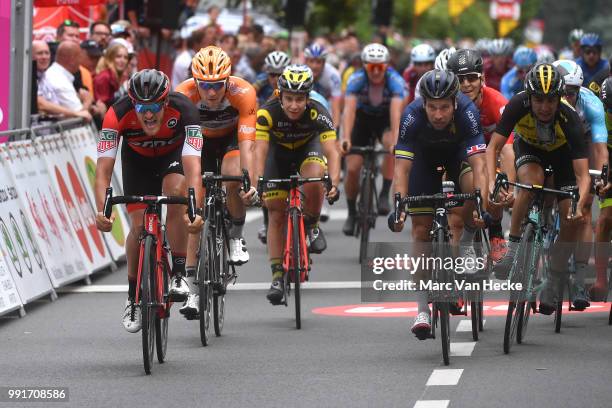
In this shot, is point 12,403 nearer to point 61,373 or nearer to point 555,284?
point 61,373

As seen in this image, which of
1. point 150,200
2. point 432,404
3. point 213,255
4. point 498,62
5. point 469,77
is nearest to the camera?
point 432,404

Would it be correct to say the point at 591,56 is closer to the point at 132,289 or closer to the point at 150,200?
the point at 132,289

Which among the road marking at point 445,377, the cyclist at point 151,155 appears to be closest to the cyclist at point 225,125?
the cyclist at point 151,155

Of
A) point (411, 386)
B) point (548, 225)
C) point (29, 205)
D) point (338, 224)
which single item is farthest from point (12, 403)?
point (338, 224)

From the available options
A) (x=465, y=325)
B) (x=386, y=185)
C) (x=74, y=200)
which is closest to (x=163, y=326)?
(x=465, y=325)

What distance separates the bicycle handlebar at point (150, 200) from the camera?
398 inches

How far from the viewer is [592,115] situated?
11820mm

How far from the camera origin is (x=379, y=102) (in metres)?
17.8

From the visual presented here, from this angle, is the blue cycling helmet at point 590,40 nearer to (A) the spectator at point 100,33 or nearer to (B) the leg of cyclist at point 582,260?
(A) the spectator at point 100,33

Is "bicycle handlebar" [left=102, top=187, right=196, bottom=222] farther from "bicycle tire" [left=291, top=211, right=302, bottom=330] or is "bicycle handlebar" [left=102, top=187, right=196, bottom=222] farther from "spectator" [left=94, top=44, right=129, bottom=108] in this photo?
"spectator" [left=94, top=44, right=129, bottom=108]

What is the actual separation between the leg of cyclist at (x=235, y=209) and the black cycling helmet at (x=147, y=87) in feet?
7.89

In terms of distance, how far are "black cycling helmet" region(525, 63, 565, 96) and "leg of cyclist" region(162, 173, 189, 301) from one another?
249 cm

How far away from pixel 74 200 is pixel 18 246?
2.33 metres

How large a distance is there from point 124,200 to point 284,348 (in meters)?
1.85
